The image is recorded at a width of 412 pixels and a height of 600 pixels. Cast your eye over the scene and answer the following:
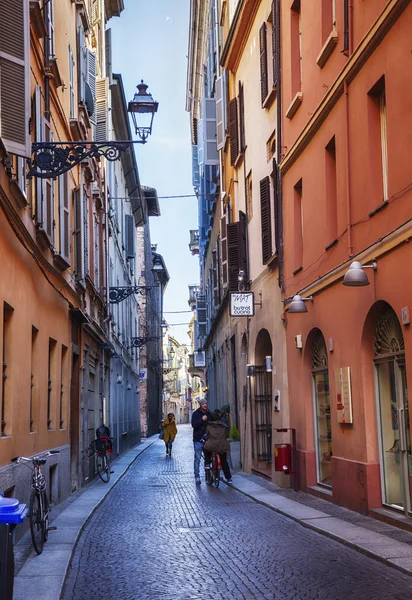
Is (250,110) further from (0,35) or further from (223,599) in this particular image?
(223,599)

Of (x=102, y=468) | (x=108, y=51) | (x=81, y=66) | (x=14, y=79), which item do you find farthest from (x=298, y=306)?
(x=108, y=51)

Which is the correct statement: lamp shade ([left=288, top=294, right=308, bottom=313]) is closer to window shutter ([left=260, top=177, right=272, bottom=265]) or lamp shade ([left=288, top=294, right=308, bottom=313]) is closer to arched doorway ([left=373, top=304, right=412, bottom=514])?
arched doorway ([left=373, top=304, right=412, bottom=514])

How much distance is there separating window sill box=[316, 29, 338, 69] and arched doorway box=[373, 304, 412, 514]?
14.4 ft

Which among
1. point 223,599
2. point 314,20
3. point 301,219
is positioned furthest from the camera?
point 301,219

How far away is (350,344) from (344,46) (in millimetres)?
4355

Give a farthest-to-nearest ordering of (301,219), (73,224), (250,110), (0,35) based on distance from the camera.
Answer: (250,110) < (73,224) < (301,219) < (0,35)

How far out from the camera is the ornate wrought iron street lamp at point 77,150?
466 inches

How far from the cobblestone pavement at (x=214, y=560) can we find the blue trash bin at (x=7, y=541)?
1.99 m

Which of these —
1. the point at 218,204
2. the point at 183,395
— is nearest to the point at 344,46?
the point at 218,204

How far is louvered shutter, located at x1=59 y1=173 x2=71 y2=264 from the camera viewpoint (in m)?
16.7

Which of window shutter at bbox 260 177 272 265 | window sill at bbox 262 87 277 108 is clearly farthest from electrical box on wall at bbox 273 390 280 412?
window sill at bbox 262 87 277 108

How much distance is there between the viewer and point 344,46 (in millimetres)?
13375

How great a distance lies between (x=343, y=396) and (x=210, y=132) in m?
18.5

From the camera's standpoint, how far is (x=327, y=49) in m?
14.3
